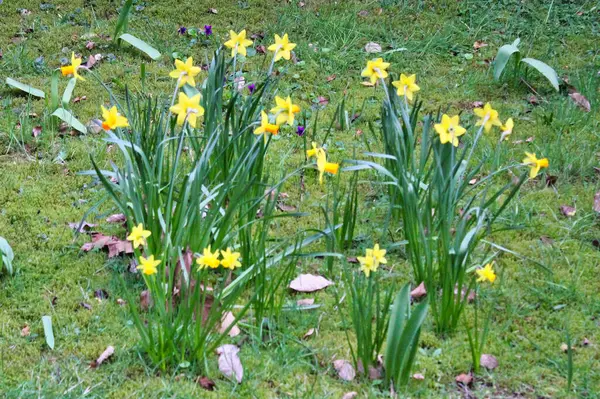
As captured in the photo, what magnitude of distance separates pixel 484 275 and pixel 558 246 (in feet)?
2.58

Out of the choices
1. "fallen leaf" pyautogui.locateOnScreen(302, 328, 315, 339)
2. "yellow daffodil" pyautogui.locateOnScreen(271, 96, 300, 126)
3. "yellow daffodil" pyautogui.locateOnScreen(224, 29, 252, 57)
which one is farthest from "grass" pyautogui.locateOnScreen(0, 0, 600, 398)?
"yellow daffodil" pyautogui.locateOnScreen(271, 96, 300, 126)

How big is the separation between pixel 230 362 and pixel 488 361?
2.67 ft

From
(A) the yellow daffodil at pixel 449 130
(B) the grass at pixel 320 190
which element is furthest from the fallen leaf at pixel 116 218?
(A) the yellow daffodil at pixel 449 130

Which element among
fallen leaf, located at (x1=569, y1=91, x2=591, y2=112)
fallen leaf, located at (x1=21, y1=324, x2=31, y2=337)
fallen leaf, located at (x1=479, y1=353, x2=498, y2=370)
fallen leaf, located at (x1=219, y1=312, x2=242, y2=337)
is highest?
fallen leaf, located at (x1=569, y1=91, x2=591, y2=112)

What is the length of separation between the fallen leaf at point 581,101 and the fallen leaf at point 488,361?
→ 7.40ft

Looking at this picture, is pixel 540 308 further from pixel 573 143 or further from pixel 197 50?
pixel 197 50

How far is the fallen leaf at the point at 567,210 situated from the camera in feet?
11.0

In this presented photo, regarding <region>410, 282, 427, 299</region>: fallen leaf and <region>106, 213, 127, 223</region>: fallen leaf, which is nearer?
<region>410, 282, 427, 299</region>: fallen leaf

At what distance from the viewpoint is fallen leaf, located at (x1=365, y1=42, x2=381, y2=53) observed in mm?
5164

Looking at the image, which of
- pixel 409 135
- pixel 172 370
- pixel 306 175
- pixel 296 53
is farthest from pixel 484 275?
pixel 296 53

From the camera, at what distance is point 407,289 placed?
2305 mm

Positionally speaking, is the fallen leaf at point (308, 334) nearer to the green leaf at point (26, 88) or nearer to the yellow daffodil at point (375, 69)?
the yellow daffodil at point (375, 69)

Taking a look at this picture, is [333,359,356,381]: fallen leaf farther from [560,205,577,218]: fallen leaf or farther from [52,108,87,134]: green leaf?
[52,108,87,134]: green leaf

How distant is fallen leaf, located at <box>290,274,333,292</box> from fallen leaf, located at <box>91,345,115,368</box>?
0.69 metres
